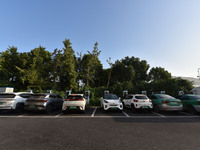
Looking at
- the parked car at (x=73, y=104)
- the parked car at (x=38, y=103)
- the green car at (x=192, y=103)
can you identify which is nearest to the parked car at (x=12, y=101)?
the parked car at (x=38, y=103)

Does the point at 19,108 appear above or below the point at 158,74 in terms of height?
below

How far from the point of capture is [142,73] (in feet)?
123

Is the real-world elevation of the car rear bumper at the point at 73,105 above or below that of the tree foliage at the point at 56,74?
below

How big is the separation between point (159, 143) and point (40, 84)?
22041 millimetres

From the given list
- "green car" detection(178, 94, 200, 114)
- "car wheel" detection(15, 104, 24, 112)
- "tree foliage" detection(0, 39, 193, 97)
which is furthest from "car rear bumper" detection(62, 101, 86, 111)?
"green car" detection(178, 94, 200, 114)

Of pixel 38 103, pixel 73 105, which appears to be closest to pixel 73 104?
pixel 73 105

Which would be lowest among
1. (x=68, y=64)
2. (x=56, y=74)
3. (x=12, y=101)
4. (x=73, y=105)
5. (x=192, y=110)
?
(x=192, y=110)

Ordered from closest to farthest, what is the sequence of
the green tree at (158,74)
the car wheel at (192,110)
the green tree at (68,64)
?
the car wheel at (192,110), the green tree at (68,64), the green tree at (158,74)

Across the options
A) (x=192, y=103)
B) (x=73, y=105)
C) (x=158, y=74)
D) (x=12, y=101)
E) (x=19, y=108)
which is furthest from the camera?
(x=158, y=74)

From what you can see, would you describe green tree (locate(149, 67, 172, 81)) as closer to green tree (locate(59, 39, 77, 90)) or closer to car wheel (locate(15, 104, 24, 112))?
green tree (locate(59, 39, 77, 90))

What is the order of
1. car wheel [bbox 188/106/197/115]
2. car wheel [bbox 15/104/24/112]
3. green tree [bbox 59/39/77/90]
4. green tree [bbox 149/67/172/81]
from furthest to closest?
1. green tree [bbox 149/67/172/81]
2. green tree [bbox 59/39/77/90]
3. car wheel [bbox 15/104/24/112]
4. car wheel [bbox 188/106/197/115]

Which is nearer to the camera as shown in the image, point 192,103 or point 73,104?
point 73,104

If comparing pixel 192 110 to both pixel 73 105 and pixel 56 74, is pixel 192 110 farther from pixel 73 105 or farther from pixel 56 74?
pixel 56 74

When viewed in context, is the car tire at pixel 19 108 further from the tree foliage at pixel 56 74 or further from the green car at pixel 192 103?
the green car at pixel 192 103
